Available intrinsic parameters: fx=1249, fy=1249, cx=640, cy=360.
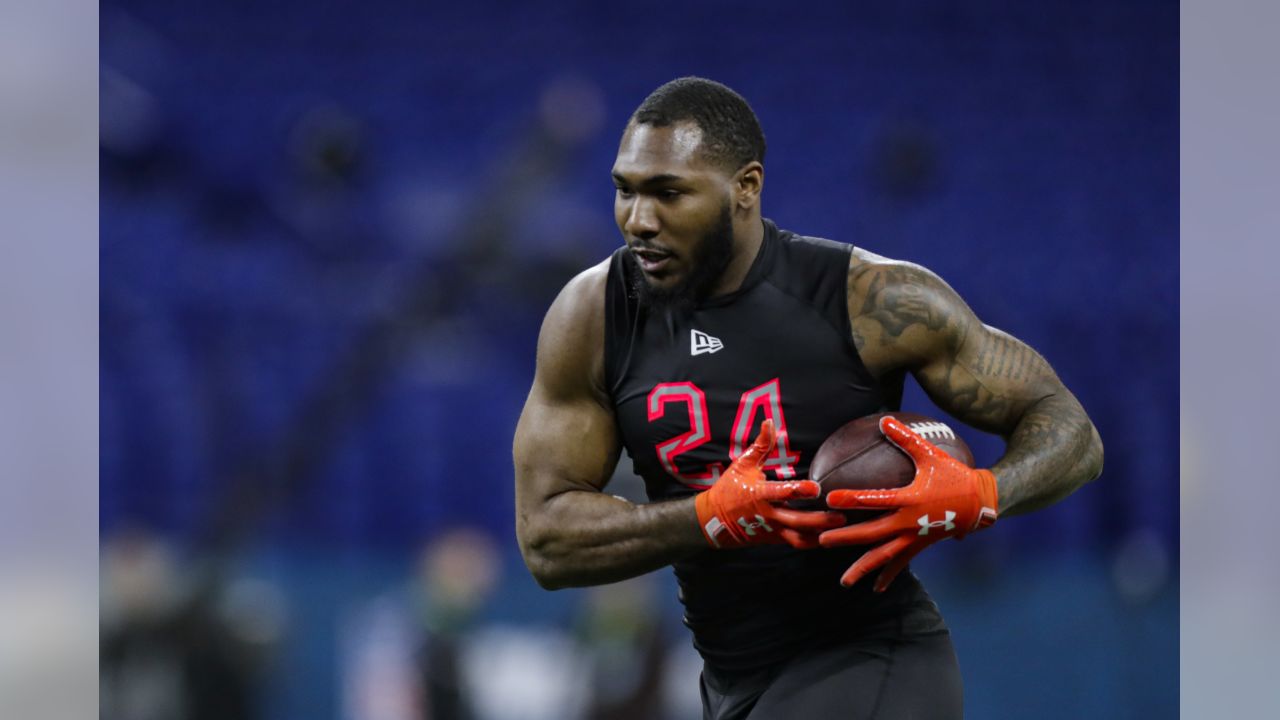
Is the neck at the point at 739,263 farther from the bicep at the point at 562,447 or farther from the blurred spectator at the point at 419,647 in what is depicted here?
the blurred spectator at the point at 419,647

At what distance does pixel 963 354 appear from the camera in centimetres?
250

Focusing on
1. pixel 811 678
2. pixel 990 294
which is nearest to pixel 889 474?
pixel 811 678

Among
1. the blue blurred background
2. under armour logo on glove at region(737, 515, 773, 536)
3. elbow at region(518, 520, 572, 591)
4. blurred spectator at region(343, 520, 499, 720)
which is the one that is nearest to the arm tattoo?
under armour logo on glove at region(737, 515, 773, 536)

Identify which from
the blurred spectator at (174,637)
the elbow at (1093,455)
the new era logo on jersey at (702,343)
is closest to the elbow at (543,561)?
the new era logo on jersey at (702,343)

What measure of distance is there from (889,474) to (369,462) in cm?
350

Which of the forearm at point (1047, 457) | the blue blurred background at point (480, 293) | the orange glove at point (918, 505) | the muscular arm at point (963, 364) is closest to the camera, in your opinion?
the orange glove at point (918, 505)

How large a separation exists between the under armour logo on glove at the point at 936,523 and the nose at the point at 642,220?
0.75 metres

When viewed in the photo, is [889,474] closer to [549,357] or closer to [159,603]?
[549,357]

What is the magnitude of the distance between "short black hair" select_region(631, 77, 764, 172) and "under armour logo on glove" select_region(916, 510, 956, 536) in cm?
82

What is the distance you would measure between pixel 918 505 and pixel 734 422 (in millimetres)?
455

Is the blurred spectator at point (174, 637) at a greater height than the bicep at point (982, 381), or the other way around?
the bicep at point (982, 381)

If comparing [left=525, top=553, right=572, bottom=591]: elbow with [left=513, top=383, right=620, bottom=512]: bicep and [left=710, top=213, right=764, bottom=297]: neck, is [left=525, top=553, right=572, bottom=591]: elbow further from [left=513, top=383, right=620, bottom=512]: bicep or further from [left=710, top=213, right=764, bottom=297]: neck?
[left=710, top=213, right=764, bottom=297]: neck

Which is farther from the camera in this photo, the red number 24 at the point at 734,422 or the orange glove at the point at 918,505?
the red number 24 at the point at 734,422

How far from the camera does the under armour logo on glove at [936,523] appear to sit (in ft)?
7.14
